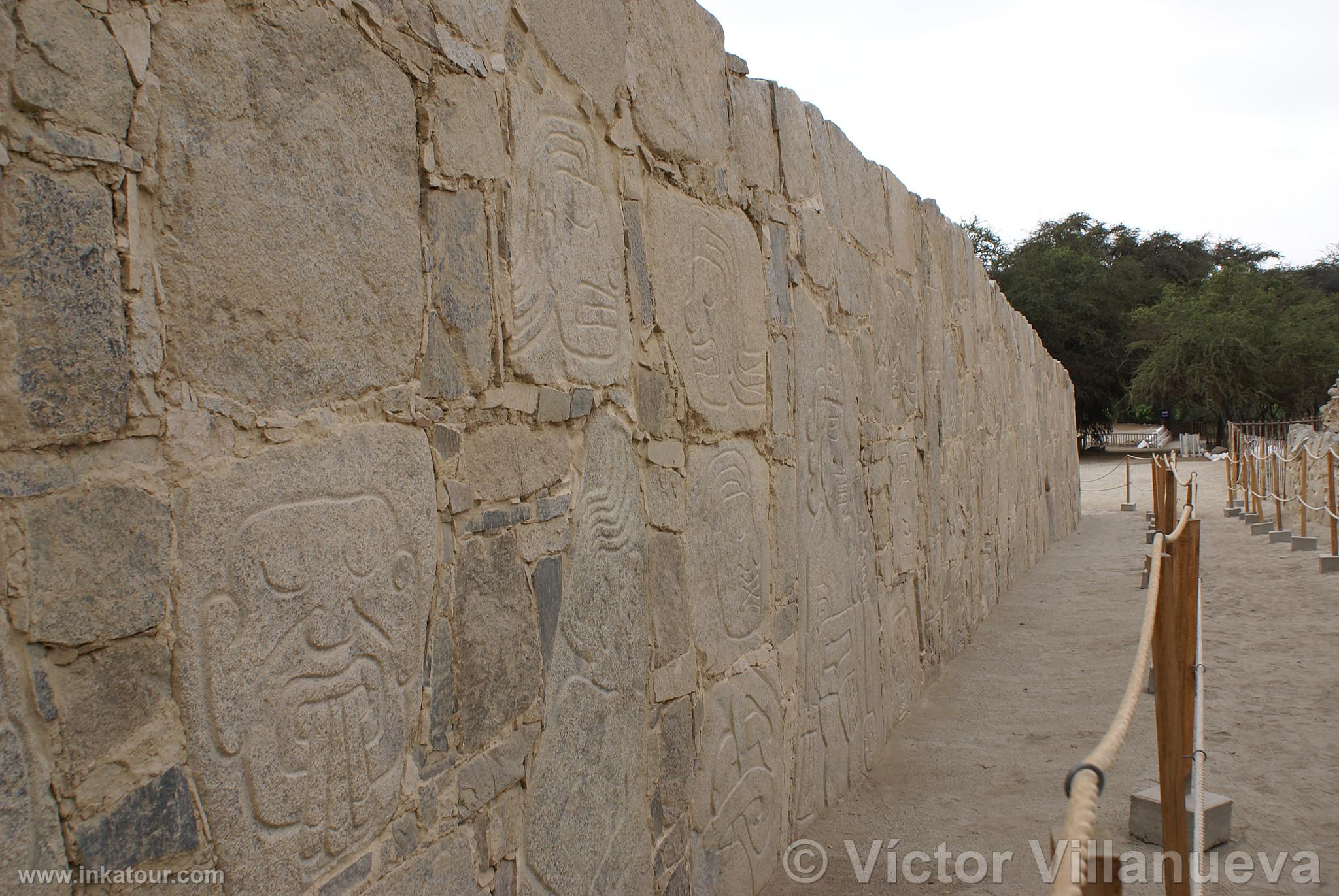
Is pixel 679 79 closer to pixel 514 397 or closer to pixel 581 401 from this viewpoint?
pixel 581 401

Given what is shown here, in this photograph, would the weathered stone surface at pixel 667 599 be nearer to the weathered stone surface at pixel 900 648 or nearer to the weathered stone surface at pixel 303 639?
the weathered stone surface at pixel 303 639

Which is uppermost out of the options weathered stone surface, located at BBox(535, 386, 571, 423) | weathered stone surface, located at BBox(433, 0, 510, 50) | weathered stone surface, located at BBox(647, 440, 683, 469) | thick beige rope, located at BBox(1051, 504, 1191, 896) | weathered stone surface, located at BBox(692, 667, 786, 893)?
weathered stone surface, located at BBox(433, 0, 510, 50)

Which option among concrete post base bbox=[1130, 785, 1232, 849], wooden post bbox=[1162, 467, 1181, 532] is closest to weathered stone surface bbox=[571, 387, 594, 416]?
concrete post base bbox=[1130, 785, 1232, 849]

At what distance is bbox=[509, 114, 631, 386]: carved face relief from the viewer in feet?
5.56

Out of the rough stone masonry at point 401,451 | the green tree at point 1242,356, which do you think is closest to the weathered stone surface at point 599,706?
the rough stone masonry at point 401,451

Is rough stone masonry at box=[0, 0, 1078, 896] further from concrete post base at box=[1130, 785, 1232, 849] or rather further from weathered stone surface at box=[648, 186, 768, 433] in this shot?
concrete post base at box=[1130, 785, 1232, 849]

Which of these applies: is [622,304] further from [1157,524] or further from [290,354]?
[1157,524]

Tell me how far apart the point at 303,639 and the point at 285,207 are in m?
0.54

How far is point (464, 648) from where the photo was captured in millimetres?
1507

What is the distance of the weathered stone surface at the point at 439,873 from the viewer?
1343mm

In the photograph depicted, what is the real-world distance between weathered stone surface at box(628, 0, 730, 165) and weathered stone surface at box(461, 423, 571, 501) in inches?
31.2

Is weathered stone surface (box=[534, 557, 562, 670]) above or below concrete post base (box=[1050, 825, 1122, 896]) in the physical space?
above

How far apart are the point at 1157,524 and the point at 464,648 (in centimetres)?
384

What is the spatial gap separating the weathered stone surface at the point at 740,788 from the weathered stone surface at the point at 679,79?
1312 mm
